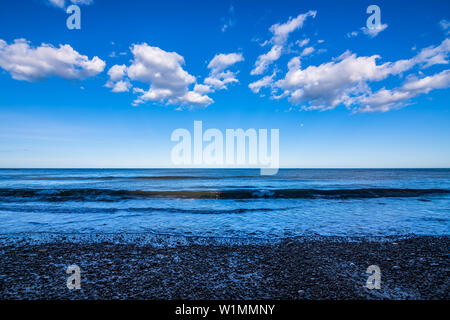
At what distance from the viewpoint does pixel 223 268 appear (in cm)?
538

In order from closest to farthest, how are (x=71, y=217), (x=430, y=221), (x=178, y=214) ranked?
(x=430, y=221) < (x=71, y=217) < (x=178, y=214)

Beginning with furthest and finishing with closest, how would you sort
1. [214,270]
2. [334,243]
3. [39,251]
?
[334,243] → [39,251] → [214,270]

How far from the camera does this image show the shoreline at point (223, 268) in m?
4.22

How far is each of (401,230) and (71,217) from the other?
54.8 feet

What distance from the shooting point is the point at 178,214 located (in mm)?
12805

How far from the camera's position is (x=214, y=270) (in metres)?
5.27

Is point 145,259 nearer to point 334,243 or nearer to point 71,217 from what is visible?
point 334,243

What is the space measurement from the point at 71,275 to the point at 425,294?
7693 millimetres

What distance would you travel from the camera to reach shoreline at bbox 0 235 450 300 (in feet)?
13.8
